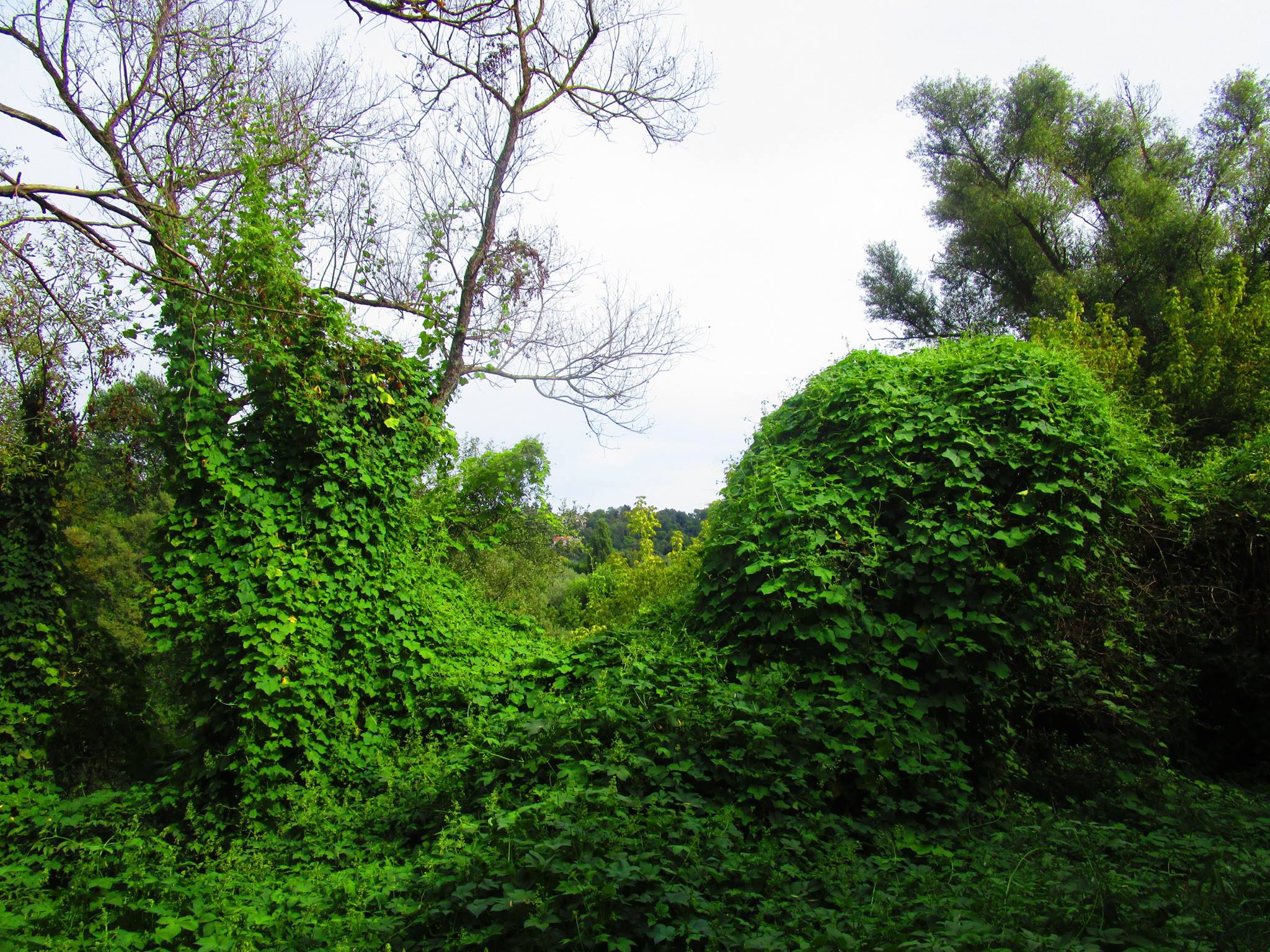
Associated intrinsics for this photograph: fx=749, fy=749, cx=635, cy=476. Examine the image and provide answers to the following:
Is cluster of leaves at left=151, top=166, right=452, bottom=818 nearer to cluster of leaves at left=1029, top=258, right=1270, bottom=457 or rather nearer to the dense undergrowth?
the dense undergrowth

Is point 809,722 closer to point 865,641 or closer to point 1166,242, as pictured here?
point 865,641

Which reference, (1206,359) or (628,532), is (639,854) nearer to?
(628,532)

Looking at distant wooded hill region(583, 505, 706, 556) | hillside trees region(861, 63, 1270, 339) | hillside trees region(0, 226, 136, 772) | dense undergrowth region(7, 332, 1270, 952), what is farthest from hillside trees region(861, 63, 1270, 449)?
hillside trees region(0, 226, 136, 772)

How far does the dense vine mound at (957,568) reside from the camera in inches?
187

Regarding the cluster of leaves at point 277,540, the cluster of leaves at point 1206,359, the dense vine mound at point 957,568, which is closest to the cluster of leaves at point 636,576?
the cluster of leaves at point 277,540

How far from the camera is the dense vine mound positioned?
187 inches

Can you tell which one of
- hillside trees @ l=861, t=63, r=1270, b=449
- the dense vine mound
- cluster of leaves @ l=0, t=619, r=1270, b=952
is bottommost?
cluster of leaves @ l=0, t=619, r=1270, b=952

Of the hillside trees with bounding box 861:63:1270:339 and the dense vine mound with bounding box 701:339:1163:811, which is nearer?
the dense vine mound with bounding box 701:339:1163:811

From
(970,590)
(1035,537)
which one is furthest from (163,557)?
(1035,537)

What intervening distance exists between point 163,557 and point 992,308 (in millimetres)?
21786

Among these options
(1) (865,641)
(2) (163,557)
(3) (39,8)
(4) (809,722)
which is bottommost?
(4) (809,722)

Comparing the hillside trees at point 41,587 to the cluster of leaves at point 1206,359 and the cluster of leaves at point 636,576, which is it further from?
the cluster of leaves at point 1206,359

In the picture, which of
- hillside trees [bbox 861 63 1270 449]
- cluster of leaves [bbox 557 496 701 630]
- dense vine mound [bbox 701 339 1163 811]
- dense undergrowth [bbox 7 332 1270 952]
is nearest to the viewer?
dense undergrowth [bbox 7 332 1270 952]

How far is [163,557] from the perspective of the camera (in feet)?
18.3
